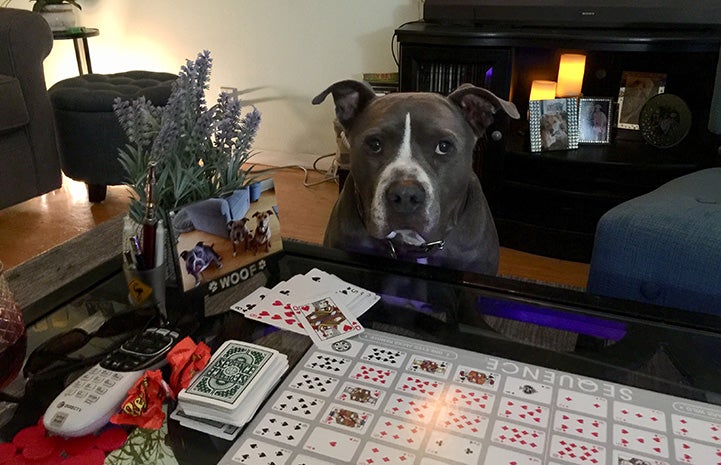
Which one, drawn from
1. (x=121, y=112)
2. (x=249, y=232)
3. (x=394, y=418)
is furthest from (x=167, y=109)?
(x=394, y=418)

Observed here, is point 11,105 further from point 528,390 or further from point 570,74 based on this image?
point 528,390

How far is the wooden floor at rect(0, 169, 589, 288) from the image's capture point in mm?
2252

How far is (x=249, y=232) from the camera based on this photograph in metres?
1.07

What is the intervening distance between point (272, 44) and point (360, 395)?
8.74ft

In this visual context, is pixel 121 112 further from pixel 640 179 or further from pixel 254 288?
pixel 640 179

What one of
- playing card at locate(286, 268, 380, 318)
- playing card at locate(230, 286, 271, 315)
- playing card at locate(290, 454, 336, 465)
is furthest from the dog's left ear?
playing card at locate(290, 454, 336, 465)

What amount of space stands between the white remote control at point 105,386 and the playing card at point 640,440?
23.7 inches

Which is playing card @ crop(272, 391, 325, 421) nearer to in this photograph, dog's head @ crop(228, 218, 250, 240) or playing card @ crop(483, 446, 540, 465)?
playing card @ crop(483, 446, 540, 465)

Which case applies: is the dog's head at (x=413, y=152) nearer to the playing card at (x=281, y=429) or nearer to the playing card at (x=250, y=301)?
the playing card at (x=250, y=301)

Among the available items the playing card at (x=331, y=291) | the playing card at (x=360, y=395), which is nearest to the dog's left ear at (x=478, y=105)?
the playing card at (x=331, y=291)

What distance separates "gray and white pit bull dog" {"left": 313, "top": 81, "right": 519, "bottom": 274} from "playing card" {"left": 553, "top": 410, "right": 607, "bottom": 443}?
0.51 metres

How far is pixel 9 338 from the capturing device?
0.91 meters

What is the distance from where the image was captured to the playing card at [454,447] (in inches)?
27.6

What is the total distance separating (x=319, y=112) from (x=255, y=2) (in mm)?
631
